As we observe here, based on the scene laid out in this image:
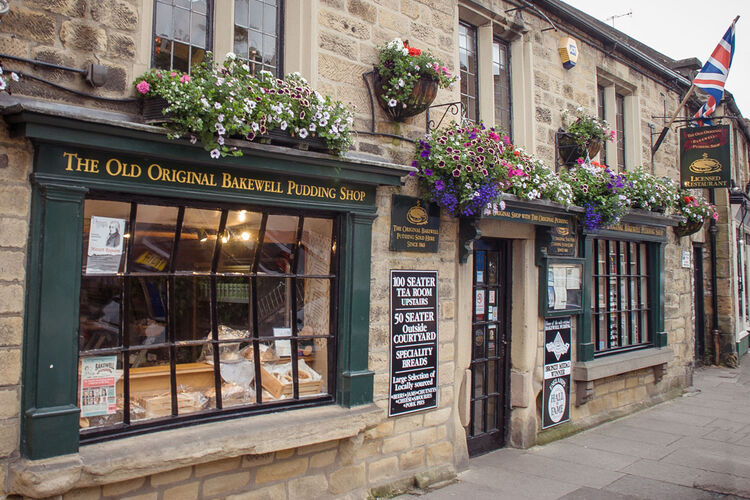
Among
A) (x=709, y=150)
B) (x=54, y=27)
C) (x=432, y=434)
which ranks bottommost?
(x=432, y=434)

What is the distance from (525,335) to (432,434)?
2061 mm

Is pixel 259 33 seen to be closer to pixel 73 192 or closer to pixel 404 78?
pixel 404 78

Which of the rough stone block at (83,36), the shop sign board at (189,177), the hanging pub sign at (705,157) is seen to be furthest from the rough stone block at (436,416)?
the hanging pub sign at (705,157)

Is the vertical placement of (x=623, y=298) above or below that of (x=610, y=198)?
below

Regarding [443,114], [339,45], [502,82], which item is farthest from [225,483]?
[502,82]

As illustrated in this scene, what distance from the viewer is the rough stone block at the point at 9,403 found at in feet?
11.3

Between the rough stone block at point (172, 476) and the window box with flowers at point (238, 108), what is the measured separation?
2.15 m

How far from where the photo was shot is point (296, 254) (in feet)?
16.3

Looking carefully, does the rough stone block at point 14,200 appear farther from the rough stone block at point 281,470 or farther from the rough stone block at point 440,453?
the rough stone block at point 440,453

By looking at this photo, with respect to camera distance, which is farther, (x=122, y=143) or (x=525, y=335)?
(x=525, y=335)

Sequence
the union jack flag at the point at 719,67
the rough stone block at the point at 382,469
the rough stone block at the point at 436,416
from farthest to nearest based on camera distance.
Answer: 1. the union jack flag at the point at 719,67
2. the rough stone block at the point at 436,416
3. the rough stone block at the point at 382,469

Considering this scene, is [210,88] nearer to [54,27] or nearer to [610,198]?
[54,27]

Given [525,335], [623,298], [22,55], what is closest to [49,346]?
[22,55]

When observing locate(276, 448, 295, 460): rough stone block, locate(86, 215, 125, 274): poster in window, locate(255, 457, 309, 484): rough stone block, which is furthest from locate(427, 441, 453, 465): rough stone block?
locate(86, 215, 125, 274): poster in window
